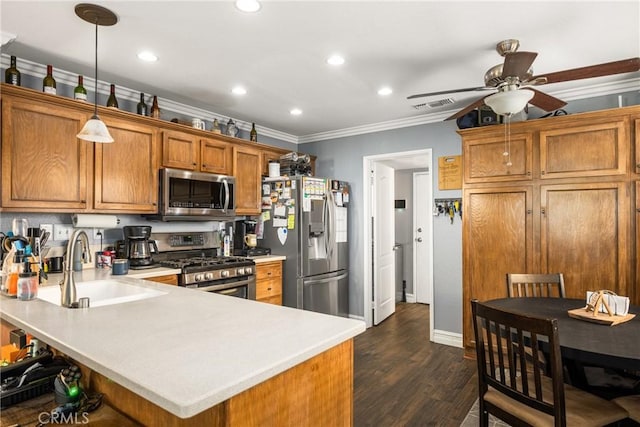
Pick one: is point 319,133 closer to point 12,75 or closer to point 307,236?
point 307,236

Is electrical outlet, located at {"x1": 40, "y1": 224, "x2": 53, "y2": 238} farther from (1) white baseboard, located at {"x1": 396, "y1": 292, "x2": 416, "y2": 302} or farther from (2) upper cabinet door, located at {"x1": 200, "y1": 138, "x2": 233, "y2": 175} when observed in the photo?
(1) white baseboard, located at {"x1": 396, "y1": 292, "x2": 416, "y2": 302}

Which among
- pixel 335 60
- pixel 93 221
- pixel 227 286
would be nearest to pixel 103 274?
pixel 93 221

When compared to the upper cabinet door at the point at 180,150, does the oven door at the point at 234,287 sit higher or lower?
lower

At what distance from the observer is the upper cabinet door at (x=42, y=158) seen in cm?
239

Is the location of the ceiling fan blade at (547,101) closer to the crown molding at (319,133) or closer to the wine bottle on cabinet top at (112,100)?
the crown molding at (319,133)

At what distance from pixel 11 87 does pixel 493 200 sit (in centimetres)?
374

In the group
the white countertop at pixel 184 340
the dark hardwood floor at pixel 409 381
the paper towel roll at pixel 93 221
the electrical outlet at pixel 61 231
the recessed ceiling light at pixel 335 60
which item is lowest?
the dark hardwood floor at pixel 409 381

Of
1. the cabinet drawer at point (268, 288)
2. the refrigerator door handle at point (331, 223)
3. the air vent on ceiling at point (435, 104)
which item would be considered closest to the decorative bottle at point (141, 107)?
the cabinet drawer at point (268, 288)

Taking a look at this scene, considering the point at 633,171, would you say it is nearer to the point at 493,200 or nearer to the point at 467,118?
the point at 493,200

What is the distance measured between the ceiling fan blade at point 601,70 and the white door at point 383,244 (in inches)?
106

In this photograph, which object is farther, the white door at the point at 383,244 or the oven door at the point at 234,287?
the white door at the point at 383,244

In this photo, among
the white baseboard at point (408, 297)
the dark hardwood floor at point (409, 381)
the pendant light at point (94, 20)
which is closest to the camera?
the pendant light at point (94, 20)

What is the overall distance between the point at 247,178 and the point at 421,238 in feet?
9.96

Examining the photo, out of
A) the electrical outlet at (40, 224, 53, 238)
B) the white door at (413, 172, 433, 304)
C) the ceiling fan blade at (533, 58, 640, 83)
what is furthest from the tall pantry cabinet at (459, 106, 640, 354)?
the electrical outlet at (40, 224, 53, 238)
